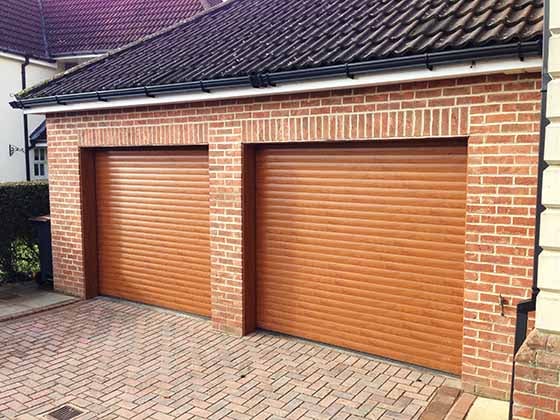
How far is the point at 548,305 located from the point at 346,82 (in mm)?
2884

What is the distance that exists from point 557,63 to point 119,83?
5540 mm

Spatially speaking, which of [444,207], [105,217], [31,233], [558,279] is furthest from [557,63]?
[31,233]

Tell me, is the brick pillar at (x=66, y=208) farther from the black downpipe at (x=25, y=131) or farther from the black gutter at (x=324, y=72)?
the black downpipe at (x=25, y=131)

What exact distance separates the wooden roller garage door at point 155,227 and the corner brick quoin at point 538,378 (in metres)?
4.49

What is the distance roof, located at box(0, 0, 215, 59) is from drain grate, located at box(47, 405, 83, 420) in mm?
12658

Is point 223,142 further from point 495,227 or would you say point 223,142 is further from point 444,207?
point 495,227

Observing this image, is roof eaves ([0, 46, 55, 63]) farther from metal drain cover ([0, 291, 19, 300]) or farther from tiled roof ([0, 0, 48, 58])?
metal drain cover ([0, 291, 19, 300])

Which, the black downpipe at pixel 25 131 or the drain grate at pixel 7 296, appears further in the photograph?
the black downpipe at pixel 25 131

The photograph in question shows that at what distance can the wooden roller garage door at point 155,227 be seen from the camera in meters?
7.14

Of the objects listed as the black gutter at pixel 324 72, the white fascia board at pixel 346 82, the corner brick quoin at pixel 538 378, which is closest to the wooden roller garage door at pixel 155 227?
the white fascia board at pixel 346 82

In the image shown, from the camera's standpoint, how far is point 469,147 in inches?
187

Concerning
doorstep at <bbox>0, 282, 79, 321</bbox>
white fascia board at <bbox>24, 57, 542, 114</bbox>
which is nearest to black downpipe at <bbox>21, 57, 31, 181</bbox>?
doorstep at <bbox>0, 282, 79, 321</bbox>

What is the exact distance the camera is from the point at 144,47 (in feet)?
29.1

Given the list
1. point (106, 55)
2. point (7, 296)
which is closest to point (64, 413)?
point (7, 296)
